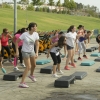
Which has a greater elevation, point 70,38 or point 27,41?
point 27,41

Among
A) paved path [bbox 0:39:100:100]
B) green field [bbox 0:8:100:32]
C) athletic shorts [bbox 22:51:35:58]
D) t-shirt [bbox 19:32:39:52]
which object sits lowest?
green field [bbox 0:8:100:32]

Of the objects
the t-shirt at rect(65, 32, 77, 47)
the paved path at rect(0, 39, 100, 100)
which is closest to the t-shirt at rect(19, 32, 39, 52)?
the paved path at rect(0, 39, 100, 100)

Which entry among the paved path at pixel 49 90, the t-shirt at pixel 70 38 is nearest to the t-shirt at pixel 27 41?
the paved path at pixel 49 90

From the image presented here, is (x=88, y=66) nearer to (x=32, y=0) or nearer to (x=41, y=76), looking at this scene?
(x=41, y=76)

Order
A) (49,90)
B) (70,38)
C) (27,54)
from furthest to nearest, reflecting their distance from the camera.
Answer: (70,38), (27,54), (49,90)

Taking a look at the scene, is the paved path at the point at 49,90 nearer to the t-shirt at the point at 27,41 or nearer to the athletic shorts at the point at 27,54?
the athletic shorts at the point at 27,54

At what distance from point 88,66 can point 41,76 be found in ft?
10.8

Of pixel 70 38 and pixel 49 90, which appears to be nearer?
pixel 49 90

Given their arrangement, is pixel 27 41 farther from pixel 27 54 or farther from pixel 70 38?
pixel 70 38

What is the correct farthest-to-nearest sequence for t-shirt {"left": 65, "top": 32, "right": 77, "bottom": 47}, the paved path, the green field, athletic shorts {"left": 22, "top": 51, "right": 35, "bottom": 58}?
the green field
t-shirt {"left": 65, "top": 32, "right": 77, "bottom": 47}
athletic shorts {"left": 22, "top": 51, "right": 35, "bottom": 58}
the paved path

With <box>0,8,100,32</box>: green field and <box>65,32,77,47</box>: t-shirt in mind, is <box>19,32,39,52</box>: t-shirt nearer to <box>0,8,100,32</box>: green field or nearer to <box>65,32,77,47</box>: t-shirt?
<box>65,32,77,47</box>: t-shirt

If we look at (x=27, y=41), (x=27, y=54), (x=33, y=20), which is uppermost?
(x=27, y=41)

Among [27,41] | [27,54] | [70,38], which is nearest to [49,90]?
[27,54]

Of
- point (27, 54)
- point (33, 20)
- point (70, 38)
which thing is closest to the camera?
point (27, 54)
